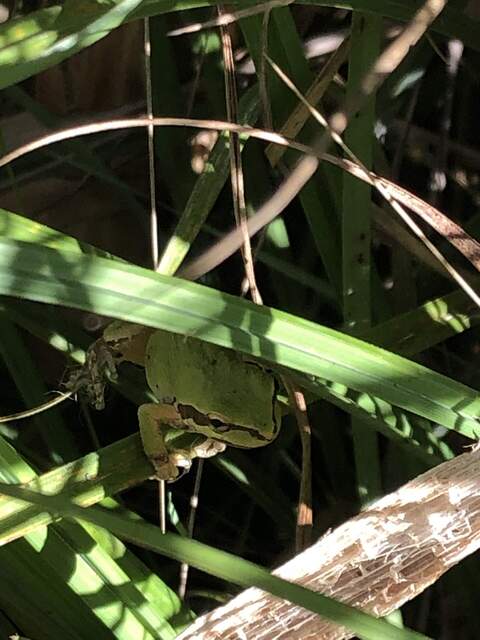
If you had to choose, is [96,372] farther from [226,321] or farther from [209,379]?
[226,321]

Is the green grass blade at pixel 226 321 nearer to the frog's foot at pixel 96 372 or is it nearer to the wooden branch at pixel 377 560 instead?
the wooden branch at pixel 377 560

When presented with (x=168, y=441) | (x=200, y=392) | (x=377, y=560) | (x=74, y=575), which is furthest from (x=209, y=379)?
(x=377, y=560)

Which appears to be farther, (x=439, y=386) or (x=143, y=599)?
(x=143, y=599)

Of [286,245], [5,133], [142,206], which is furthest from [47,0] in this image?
[286,245]

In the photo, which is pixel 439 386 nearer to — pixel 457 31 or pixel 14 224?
pixel 14 224

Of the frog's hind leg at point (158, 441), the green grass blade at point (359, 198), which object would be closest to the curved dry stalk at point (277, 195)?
the green grass blade at point (359, 198)

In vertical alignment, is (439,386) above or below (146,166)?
below

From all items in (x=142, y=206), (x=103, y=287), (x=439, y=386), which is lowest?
(x=439, y=386)

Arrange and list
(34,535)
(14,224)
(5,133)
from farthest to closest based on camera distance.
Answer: (5,133)
(34,535)
(14,224)
